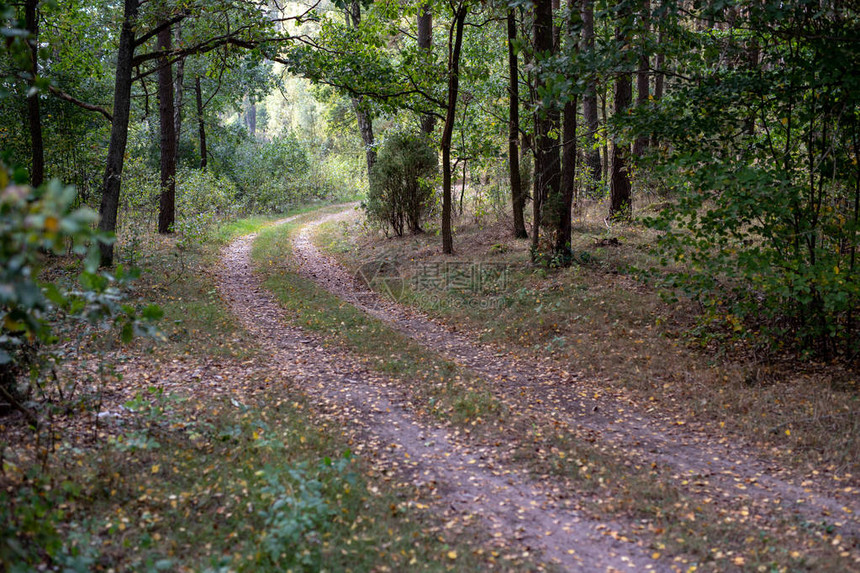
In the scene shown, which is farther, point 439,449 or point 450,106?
point 450,106

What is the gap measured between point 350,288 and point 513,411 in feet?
24.4

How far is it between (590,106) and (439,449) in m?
12.5

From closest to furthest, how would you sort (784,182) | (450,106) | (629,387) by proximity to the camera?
(784,182), (629,387), (450,106)

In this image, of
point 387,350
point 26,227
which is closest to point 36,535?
point 26,227

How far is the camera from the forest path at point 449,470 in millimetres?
4379

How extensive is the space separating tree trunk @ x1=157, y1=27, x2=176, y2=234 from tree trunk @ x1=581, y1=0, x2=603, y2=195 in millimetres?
11539

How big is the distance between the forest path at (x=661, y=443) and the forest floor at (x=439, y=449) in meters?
0.03

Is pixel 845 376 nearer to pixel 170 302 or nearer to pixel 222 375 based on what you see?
pixel 222 375

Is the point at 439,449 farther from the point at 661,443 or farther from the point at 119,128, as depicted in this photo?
the point at 119,128

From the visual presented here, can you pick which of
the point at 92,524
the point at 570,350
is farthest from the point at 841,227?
the point at 92,524

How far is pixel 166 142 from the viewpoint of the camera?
16.9 meters

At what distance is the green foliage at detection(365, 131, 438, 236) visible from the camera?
16.5 metres

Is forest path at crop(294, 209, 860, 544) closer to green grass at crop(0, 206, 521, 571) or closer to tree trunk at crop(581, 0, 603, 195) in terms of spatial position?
green grass at crop(0, 206, 521, 571)

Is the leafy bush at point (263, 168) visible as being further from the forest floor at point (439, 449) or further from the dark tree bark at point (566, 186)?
the dark tree bark at point (566, 186)
